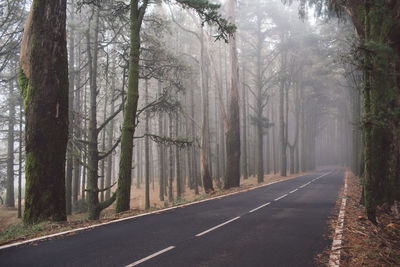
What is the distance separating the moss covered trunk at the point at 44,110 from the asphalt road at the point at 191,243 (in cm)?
184

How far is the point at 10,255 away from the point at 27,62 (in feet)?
17.5

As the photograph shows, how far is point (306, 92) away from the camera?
4294 centimetres

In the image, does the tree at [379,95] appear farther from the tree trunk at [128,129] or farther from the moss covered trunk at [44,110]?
the moss covered trunk at [44,110]

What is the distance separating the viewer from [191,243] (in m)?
6.49

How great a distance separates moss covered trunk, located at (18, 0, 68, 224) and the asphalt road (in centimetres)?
184

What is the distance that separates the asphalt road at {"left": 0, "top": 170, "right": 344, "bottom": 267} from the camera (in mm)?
5281

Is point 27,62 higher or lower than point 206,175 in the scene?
higher

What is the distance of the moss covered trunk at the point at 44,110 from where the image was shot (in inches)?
316

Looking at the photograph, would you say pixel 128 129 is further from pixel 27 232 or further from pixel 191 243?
pixel 191 243

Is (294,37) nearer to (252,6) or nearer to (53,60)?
(252,6)

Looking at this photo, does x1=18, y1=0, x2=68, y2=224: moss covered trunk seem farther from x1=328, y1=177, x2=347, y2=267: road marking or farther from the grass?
x1=328, y1=177, x2=347, y2=267: road marking

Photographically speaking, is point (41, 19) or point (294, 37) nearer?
point (41, 19)

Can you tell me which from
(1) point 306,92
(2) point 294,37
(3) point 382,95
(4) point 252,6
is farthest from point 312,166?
(3) point 382,95

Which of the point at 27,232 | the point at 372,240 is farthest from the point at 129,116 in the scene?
the point at 372,240
